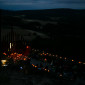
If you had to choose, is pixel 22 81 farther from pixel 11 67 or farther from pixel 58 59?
pixel 58 59

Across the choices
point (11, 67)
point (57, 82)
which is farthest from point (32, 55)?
point (57, 82)

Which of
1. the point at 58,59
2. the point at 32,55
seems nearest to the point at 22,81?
the point at 58,59

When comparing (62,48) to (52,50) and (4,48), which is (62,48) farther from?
(4,48)

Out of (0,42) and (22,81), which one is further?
(0,42)

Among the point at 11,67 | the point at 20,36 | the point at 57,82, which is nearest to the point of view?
the point at 57,82

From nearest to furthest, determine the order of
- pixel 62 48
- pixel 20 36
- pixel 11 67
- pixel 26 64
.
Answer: pixel 11 67
pixel 26 64
pixel 62 48
pixel 20 36

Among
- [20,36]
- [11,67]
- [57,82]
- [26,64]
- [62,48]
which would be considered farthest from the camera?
[20,36]

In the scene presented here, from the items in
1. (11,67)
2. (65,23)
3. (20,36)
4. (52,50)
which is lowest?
(11,67)

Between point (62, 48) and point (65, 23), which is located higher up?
point (65, 23)

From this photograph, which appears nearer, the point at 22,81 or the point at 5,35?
the point at 22,81
